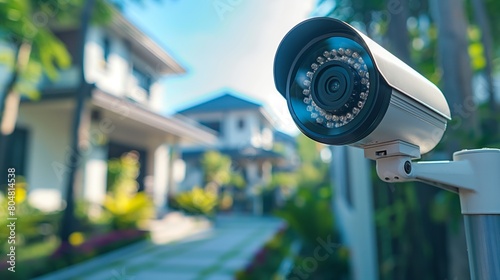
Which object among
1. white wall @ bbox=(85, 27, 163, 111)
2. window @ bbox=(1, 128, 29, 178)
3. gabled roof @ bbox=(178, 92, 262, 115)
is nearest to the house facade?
gabled roof @ bbox=(178, 92, 262, 115)

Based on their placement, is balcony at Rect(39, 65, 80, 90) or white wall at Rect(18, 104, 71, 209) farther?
balcony at Rect(39, 65, 80, 90)

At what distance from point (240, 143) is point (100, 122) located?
8.57m

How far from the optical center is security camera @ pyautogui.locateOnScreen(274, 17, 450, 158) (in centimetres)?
64

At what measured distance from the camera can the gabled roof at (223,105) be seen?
48.6ft

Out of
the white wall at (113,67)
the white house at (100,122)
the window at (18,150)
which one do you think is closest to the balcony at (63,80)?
the white house at (100,122)

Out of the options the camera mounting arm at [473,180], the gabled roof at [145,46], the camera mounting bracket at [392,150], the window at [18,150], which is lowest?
the camera mounting arm at [473,180]

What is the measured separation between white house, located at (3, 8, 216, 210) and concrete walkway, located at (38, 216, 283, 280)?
1.73 m

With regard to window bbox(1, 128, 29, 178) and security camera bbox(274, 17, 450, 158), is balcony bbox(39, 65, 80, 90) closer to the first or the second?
window bbox(1, 128, 29, 178)

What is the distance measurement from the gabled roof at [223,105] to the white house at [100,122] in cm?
311

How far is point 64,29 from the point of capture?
8391 mm

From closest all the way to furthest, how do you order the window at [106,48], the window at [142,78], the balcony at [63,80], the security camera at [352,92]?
the security camera at [352,92]
the balcony at [63,80]
the window at [106,48]
the window at [142,78]

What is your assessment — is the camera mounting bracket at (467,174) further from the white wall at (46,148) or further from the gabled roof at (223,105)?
the gabled roof at (223,105)

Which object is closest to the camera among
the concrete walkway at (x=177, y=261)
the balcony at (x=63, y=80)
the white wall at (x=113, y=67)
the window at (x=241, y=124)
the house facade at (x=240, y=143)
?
the concrete walkway at (x=177, y=261)

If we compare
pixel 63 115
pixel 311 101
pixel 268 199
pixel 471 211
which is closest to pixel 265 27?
pixel 311 101
